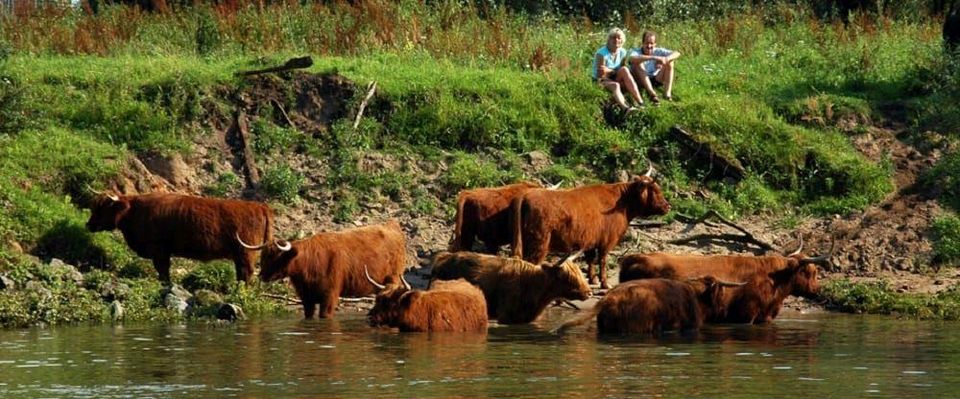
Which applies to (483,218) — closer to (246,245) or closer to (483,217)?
(483,217)

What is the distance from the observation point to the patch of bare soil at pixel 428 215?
20531mm

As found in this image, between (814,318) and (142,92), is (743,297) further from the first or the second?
(142,92)

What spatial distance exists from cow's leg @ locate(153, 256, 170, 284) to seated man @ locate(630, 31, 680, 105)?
725cm

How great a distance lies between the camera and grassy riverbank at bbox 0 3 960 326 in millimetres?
20625

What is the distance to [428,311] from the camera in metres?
16.9

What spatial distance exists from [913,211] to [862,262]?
1.30 m

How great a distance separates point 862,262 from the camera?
20547 mm

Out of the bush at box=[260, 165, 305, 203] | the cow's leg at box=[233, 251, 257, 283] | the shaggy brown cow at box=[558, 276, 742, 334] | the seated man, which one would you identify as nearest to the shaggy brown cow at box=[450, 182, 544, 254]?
the cow's leg at box=[233, 251, 257, 283]

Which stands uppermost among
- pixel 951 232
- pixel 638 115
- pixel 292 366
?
pixel 638 115

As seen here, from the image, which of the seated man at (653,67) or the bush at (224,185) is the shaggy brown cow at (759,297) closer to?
the seated man at (653,67)

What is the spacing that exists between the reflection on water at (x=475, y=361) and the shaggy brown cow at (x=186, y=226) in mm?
1584

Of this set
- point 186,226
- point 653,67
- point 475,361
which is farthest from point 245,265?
point 653,67

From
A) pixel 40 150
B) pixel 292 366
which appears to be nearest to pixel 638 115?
pixel 40 150

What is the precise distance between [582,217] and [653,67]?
5146 mm
